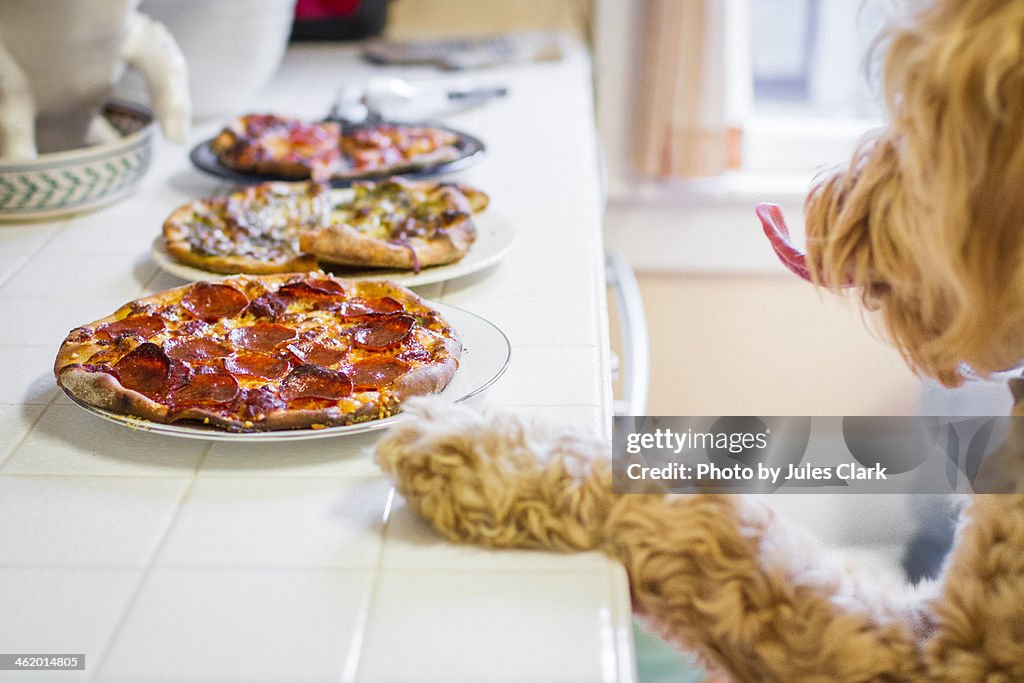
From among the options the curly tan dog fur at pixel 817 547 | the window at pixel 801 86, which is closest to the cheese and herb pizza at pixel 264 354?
the curly tan dog fur at pixel 817 547

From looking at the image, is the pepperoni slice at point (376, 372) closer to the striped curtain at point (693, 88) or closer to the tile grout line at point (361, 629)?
the tile grout line at point (361, 629)

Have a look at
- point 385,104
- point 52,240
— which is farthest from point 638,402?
point 52,240

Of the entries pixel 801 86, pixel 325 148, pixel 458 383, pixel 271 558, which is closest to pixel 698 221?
pixel 801 86

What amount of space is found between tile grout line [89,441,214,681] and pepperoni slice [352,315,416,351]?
0.19 m

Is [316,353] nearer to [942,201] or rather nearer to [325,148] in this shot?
[942,201]

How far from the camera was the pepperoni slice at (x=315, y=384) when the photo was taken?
102cm

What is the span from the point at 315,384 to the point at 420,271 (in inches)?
13.5

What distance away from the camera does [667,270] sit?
2.95 meters

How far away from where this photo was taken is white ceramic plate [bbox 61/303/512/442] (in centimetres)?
96

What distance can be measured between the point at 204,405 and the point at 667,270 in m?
2.09

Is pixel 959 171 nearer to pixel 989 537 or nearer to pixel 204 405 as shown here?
pixel 989 537

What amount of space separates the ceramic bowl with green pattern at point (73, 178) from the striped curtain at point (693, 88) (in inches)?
54.2

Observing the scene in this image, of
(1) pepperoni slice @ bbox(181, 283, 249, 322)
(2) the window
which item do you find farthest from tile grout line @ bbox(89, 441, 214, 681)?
(2) the window

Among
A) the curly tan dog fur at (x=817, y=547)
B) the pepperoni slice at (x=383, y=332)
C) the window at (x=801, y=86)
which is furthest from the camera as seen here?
the window at (x=801, y=86)
